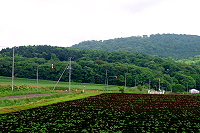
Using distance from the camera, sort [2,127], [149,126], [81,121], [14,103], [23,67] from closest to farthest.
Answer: [2,127], [149,126], [81,121], [14,103], [23,67]

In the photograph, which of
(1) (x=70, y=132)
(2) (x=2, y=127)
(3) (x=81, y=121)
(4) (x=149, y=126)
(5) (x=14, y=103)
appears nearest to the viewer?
(1) (x=70, y=132)

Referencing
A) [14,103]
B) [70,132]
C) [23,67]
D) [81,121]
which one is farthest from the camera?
[23,67]

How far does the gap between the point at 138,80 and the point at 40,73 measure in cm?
6466

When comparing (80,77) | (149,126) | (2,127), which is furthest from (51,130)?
(80,77)

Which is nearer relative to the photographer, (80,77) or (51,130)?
(51,130)

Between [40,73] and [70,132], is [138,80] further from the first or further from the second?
[70,132]

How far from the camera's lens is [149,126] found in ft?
90.2

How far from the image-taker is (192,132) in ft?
81.4

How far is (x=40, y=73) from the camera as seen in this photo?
626 feet

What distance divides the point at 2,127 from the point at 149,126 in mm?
13128

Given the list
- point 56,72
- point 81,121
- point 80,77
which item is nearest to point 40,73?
point 56,72

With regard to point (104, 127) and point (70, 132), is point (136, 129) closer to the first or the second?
point (104, 127)

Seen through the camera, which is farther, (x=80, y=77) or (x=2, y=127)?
(x=80, y=77)

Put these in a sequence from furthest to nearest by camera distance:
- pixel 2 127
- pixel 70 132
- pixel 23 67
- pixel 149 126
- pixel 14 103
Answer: pixel 23 67 < pixel 14 103 < pixel 149 126 < pixel 2 127 < pixel 70 132
